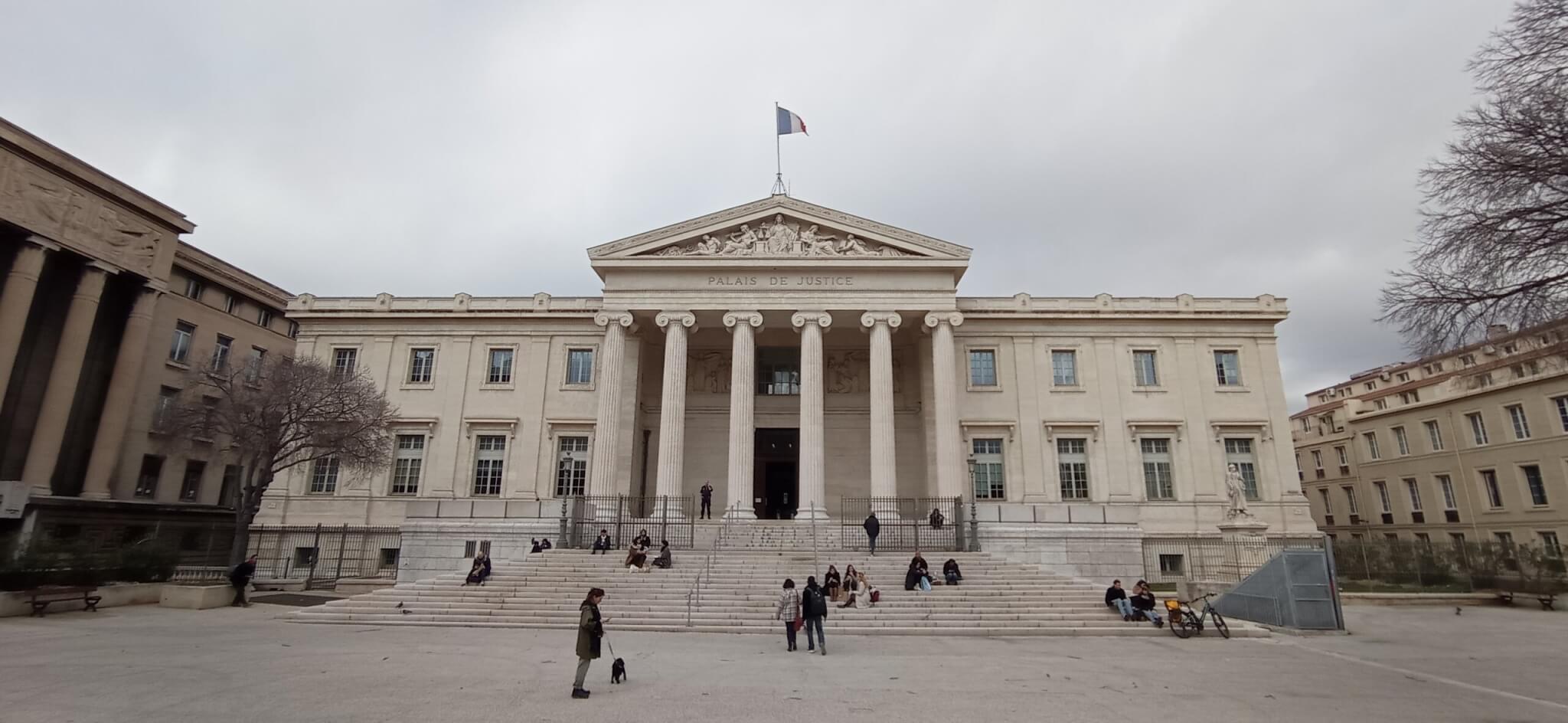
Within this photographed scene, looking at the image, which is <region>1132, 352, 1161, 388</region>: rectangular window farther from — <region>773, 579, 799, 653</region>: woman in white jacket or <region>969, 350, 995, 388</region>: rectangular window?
<region>773, 579, 799, 653</region>: woman in white jacket

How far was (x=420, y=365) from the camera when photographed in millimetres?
34062

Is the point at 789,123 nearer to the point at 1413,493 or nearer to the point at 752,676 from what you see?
the point at 752,676

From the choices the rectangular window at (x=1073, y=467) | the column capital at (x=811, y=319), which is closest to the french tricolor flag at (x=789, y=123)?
the column capital at (x=811, y=319)

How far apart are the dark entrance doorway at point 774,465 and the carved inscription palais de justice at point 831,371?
2.70 m

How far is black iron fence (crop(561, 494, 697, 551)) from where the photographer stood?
23438 mm

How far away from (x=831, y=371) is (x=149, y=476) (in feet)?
100

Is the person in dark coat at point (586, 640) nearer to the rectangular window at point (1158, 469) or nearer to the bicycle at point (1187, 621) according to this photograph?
the bicycle at point (1187, 621)

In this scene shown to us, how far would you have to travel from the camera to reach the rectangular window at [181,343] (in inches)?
1371

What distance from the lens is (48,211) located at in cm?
2869

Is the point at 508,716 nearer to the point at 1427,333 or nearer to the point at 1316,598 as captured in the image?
the point at 1427,333

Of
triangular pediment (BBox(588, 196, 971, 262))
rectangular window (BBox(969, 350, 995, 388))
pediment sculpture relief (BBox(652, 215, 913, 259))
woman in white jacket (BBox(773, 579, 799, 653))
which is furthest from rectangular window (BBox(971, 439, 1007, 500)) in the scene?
woman in white jacket (BBox(773, 579, 799, 653))

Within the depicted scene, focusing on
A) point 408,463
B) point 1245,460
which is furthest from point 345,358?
point 1245,460

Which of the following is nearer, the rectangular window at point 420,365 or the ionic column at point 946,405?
the ionic column at point 946,405

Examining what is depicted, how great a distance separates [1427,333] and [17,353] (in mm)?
42030
